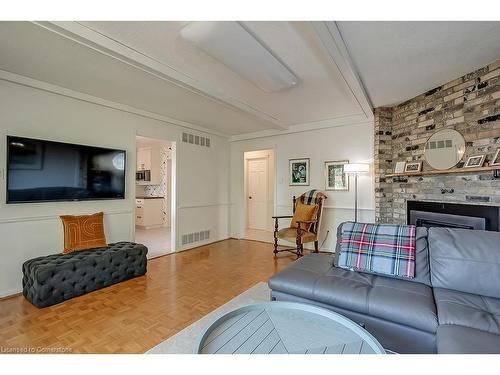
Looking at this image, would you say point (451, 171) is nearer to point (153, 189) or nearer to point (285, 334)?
point (285, 334)

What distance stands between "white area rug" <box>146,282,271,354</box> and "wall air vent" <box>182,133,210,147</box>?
3.00m

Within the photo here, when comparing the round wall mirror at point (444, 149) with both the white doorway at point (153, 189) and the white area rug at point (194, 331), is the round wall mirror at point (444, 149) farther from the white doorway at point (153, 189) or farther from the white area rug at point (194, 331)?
the white doorway at point (153, 189)

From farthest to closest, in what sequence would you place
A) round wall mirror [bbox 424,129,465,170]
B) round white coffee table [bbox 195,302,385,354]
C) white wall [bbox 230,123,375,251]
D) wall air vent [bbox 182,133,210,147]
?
1. wall air vent [bbox 182,133,210,147]
2. white wall [bbox 230,123,375,251]
3. round wall mirror [bbox 424,129,465,170]
4. round white coffee table [bbox 195,302,385,354]

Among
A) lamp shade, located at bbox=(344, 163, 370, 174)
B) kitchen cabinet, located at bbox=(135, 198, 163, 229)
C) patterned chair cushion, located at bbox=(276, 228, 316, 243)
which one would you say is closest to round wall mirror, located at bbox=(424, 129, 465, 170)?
lamp shade, located at bbox=(344, 163, 370, 174)

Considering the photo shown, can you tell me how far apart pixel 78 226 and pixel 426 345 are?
3468mm

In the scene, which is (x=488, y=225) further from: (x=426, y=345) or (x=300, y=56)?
(x=300, y=56)

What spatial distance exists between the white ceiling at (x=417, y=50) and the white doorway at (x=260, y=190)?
403cm

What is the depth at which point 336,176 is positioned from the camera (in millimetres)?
4352

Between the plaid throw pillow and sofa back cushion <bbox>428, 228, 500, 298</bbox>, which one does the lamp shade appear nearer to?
the plaid throw pillow

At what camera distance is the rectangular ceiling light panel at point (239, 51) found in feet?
5.94

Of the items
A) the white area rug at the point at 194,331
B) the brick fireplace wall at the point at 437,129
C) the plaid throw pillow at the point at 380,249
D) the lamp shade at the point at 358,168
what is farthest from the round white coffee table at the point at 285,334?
the lamp shade at the point at 358,168

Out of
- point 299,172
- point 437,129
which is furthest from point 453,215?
point 299,172

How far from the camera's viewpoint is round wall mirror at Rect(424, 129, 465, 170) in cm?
279

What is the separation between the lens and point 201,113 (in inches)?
155
